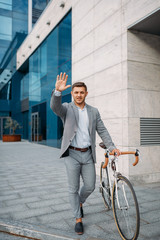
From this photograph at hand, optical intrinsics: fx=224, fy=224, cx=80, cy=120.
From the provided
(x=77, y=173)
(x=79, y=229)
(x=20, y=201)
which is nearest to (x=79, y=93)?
(x=77, y=173)

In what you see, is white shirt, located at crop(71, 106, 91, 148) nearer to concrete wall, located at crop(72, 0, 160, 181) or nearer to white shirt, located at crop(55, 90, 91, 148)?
white shirt, located at crop(55, 90, 91, 148)

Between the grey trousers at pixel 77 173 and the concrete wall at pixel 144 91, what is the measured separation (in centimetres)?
252

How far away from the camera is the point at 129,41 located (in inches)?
215

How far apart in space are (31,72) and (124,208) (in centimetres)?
1842

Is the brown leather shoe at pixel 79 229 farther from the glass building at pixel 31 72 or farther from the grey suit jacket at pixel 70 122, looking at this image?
the glass building at pixel 31 72

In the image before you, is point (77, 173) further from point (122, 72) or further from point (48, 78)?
point (48, 78)

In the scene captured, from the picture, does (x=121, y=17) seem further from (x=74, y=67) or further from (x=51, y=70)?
(x=51, y=70)

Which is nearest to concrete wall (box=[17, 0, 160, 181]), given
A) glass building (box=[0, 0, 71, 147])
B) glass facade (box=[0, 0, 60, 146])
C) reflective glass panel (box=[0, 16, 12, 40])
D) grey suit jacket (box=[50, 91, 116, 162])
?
grey suit jacket (box=[50, 91, 116, 162])

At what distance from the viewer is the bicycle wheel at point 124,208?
241 cm

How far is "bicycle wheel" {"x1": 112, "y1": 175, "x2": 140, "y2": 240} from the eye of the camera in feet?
7.91

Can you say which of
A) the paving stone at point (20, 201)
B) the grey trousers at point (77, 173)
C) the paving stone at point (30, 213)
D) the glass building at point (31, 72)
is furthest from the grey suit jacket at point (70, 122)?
the glass building at point (31, 72)

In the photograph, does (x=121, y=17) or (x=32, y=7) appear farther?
(x=32, y=7)

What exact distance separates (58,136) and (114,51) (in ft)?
28.0

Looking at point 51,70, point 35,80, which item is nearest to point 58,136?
point 51,70
